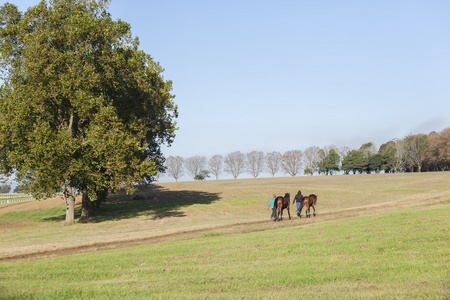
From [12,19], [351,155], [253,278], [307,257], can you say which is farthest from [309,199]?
[351,155]

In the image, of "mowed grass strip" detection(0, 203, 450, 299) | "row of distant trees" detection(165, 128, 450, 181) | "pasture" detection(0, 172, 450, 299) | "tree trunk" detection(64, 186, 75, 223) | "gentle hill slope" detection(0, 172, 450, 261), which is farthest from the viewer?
"row of distant trees" detection(165, 128, 450, 181)

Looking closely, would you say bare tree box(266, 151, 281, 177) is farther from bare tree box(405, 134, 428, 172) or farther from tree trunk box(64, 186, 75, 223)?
tree trunk box(64, 186, 75, 223)

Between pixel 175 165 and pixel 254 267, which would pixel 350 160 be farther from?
pixel 254 267

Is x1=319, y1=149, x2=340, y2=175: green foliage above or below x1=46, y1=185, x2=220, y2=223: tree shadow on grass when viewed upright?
above

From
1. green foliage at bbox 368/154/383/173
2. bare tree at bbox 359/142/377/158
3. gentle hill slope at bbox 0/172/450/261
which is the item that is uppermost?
bare tree at bbox 359/142/377/158

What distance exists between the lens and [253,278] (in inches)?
407

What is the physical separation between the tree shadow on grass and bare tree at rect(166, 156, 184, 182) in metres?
104

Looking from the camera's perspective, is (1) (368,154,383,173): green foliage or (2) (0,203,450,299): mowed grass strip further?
(1) (368,154,383,173): green foliage

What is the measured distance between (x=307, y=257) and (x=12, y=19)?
37.7m

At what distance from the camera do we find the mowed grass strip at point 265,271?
8773 mm

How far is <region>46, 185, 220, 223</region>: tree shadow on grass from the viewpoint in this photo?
39684 mm

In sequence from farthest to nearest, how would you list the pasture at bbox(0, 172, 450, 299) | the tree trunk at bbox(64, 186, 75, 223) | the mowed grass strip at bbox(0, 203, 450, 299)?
the tree trunk at bbox(64, 186, 75, 223), the pasture at bbox(0, 172, 450, 299), the mowed grass strip at bbox(0, 203, 450, 299)

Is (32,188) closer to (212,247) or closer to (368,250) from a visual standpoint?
(212,247)

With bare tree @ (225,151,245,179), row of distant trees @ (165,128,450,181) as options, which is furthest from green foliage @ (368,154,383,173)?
bare tree @ (225,151,245,179)
